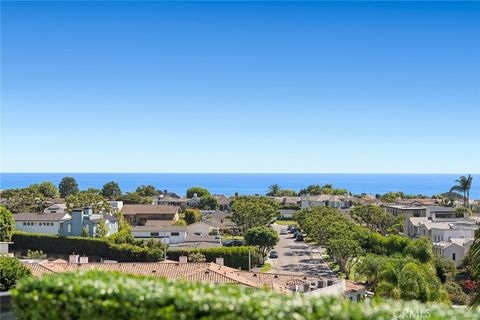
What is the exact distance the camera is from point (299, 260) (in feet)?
194

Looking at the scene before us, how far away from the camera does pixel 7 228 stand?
5828 cm

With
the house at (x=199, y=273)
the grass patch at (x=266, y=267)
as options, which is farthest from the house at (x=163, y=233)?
the house at (x=199, y=273)

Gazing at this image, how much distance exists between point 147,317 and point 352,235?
49810mm

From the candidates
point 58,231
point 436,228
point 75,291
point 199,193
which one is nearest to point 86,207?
point 58,231

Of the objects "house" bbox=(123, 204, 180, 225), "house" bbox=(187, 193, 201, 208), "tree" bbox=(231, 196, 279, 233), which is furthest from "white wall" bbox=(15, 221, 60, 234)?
"house" bbox=(187, 193, 201, 208)

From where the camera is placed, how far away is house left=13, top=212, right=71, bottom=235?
221 feet

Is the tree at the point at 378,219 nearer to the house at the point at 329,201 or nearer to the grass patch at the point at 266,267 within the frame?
the grass patch at the point at 266,267

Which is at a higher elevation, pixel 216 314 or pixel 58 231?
pixel 216 314

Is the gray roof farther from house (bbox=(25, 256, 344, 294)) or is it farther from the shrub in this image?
the shrub

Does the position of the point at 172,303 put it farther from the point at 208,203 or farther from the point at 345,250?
the point at 208,203

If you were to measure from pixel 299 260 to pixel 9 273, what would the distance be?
45.9 m

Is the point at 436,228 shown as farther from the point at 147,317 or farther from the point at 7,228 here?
the point at 147,317

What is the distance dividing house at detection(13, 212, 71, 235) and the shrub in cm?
5274

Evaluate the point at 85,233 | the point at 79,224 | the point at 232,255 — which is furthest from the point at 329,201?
the point at 232,255
